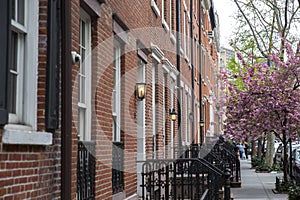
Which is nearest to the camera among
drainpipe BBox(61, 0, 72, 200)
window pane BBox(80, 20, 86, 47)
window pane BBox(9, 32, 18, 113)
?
window pane BBox(9, 32, 18, 113)

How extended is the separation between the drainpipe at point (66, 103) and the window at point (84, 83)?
149 centimetres

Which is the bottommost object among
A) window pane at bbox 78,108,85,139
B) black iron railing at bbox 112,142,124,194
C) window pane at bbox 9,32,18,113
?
black iron railing at bbox 112,142,124,194

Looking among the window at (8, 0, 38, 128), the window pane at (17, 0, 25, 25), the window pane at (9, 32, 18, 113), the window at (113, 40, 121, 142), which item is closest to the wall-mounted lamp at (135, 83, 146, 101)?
the window at (113, 40, 121, 142)

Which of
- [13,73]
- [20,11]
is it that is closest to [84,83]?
[20,11]

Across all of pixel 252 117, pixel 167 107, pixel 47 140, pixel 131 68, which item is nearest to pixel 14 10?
pixel 47 140

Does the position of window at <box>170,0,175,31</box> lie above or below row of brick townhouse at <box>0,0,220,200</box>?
above

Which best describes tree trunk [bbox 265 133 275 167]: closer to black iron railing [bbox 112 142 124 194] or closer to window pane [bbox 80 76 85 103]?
black iron railing [bbox 112 142 124 194]

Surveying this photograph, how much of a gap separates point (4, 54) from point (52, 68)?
1223mm

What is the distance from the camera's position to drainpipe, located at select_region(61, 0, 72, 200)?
20.7 feet

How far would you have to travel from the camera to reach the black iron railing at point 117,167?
31.5 feet

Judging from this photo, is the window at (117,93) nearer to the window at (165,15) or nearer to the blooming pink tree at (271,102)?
the window at (165,15)

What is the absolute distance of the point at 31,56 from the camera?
5676 millimetres

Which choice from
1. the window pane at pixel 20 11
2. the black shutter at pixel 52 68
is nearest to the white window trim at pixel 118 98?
the black shutter at pixel 52 68

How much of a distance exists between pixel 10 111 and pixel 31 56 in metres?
0.65
